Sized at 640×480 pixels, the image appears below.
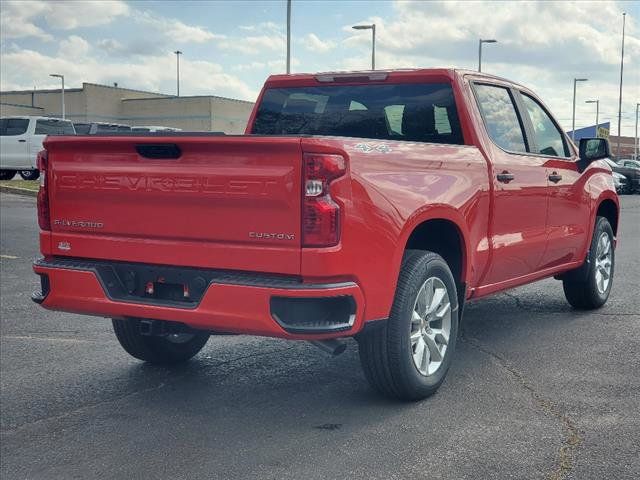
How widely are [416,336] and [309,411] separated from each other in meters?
0.72

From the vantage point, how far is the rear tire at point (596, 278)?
23.8 ft

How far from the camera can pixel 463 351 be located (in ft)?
19.3

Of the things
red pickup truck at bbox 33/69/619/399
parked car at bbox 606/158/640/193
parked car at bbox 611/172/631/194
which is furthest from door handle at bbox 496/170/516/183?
parked car at bbox 606/158/640/193

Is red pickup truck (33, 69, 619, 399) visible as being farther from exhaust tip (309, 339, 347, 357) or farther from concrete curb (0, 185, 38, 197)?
concrete curb (0, 185, 38, 197)

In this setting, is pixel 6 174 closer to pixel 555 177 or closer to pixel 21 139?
pixel 21 139

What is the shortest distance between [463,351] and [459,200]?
141 centimetres

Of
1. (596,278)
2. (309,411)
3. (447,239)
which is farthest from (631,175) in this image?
(309,411)

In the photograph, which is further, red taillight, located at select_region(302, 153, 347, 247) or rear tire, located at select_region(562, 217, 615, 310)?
rear tire, located at select_region(562, 217, 615, 310)

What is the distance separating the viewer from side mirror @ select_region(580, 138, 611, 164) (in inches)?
267

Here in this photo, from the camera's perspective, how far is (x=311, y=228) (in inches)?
154

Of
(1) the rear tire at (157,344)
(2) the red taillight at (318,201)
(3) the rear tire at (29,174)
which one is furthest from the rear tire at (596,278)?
(3) the rear tire at (29,174)

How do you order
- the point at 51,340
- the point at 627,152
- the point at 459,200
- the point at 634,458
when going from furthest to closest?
1. the point at 627,152
2. the point at 51,340
3. the point at 459,200
4. the point at 634,458

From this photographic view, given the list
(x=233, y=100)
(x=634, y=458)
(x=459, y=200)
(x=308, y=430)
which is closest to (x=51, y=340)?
(x=308, y=430)

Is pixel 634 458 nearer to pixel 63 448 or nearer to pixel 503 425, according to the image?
pixel 503 425
